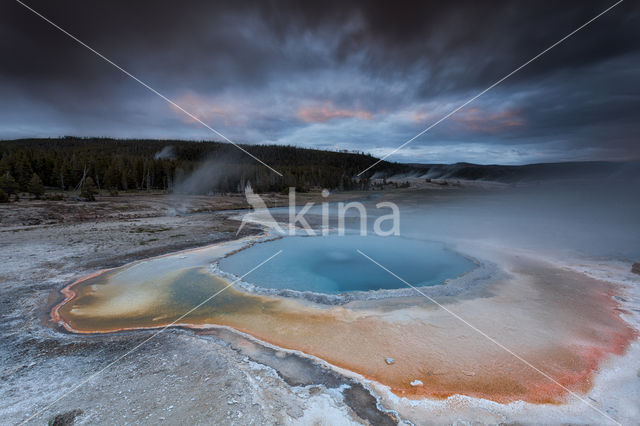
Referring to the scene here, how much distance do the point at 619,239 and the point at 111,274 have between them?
25995 millimetres

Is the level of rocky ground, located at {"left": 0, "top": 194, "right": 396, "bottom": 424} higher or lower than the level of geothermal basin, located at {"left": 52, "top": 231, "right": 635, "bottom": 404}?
higher

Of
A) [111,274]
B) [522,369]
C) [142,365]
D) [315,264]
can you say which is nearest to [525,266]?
[522,369]

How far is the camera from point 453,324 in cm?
633

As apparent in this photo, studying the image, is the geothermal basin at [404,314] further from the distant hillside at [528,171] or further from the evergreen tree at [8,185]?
the distant hillside at [528,171]

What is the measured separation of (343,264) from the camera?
470 inches

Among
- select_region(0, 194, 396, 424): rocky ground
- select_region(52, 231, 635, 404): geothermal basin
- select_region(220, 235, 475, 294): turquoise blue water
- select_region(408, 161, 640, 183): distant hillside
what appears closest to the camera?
select_region(0, 194, 396, 424): rocky ground

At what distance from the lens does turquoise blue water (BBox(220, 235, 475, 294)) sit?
952 centimetres

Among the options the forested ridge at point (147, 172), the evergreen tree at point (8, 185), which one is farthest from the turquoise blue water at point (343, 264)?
the forested ridge at point (147, 172)

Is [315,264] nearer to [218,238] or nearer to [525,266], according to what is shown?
[218,238]

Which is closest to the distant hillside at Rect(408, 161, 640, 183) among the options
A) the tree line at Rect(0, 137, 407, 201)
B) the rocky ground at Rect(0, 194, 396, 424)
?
the tree line at Rect(0, 137, 407, 201)

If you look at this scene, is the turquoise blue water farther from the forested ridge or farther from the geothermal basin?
the forested ridge

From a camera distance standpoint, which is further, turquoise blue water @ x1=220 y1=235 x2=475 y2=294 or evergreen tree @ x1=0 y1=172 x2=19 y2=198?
evergreen tree @ x1=0 y1=172 x2=19 y2=198

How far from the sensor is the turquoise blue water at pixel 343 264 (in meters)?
9.52

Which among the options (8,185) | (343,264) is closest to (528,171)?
(343,264)
